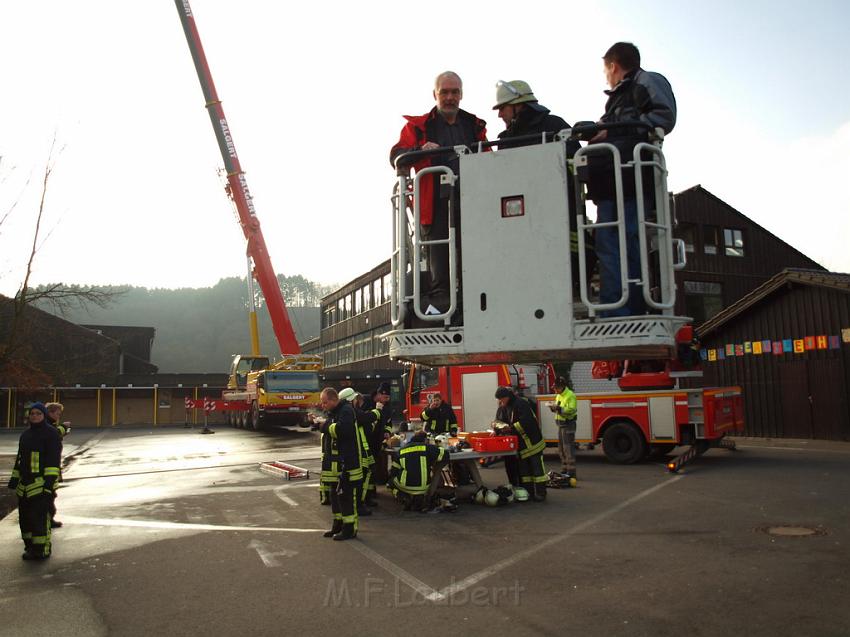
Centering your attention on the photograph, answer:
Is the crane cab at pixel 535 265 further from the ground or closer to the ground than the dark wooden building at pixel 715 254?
closer to the ground

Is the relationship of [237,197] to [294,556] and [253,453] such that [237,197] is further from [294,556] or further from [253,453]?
[294,556]

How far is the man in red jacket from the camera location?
3453 millimetres

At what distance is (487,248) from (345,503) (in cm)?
499

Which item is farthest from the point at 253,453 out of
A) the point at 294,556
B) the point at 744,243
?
the point at 744,243

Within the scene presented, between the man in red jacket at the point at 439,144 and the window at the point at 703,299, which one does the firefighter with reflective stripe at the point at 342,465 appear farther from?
the window at the point at 703,299

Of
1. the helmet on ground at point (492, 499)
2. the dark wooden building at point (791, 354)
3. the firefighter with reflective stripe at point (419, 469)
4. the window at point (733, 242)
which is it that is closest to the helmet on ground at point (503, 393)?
the firefighter with reflective stripe at point (419, 469)

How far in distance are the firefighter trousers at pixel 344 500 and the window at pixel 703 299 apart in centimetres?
2307

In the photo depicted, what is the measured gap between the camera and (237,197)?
83.1 feet

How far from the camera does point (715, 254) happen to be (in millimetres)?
28625

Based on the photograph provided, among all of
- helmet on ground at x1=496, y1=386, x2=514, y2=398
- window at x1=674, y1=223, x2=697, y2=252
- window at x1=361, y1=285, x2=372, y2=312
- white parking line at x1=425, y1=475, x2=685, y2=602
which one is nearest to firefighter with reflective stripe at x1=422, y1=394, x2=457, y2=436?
helmet on ground at x1=496, y1=386, x2=514, y2=398

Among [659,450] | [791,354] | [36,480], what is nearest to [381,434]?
[36,480]

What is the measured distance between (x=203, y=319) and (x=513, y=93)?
339 ft

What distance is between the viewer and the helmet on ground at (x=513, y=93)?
345 centimetres

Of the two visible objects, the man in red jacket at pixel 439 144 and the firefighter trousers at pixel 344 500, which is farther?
the firefighter trousers at pixel 344 500
